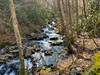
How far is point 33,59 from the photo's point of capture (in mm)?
10547

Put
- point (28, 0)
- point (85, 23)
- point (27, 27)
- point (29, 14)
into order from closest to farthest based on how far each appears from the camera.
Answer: point (85, 23) → point (27, 27) → point (29, 14) → point (28, 0)

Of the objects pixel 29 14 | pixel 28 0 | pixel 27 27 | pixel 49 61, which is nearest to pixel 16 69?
pixel 49 61

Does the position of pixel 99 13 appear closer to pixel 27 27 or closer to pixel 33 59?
pixel 33 59

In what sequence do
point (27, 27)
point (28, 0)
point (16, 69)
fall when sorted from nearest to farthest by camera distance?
point (16, 69), point (27, 27), point (28, 0)

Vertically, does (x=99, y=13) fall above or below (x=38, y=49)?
above

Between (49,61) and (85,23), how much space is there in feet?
20.6

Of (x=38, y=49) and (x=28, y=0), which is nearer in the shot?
(x=38, y=49)

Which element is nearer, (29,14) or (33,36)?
(33,36)

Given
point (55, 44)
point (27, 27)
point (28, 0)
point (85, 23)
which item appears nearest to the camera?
point (85, 23)

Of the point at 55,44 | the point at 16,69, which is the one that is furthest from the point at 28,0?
the point at 16,69

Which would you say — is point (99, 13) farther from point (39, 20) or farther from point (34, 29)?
point (39, 20)

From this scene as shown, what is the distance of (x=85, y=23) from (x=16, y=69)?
8.85 meters

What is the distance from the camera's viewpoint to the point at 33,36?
59.2ft

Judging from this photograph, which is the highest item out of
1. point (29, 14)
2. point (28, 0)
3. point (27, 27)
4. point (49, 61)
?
point (28, 0)
